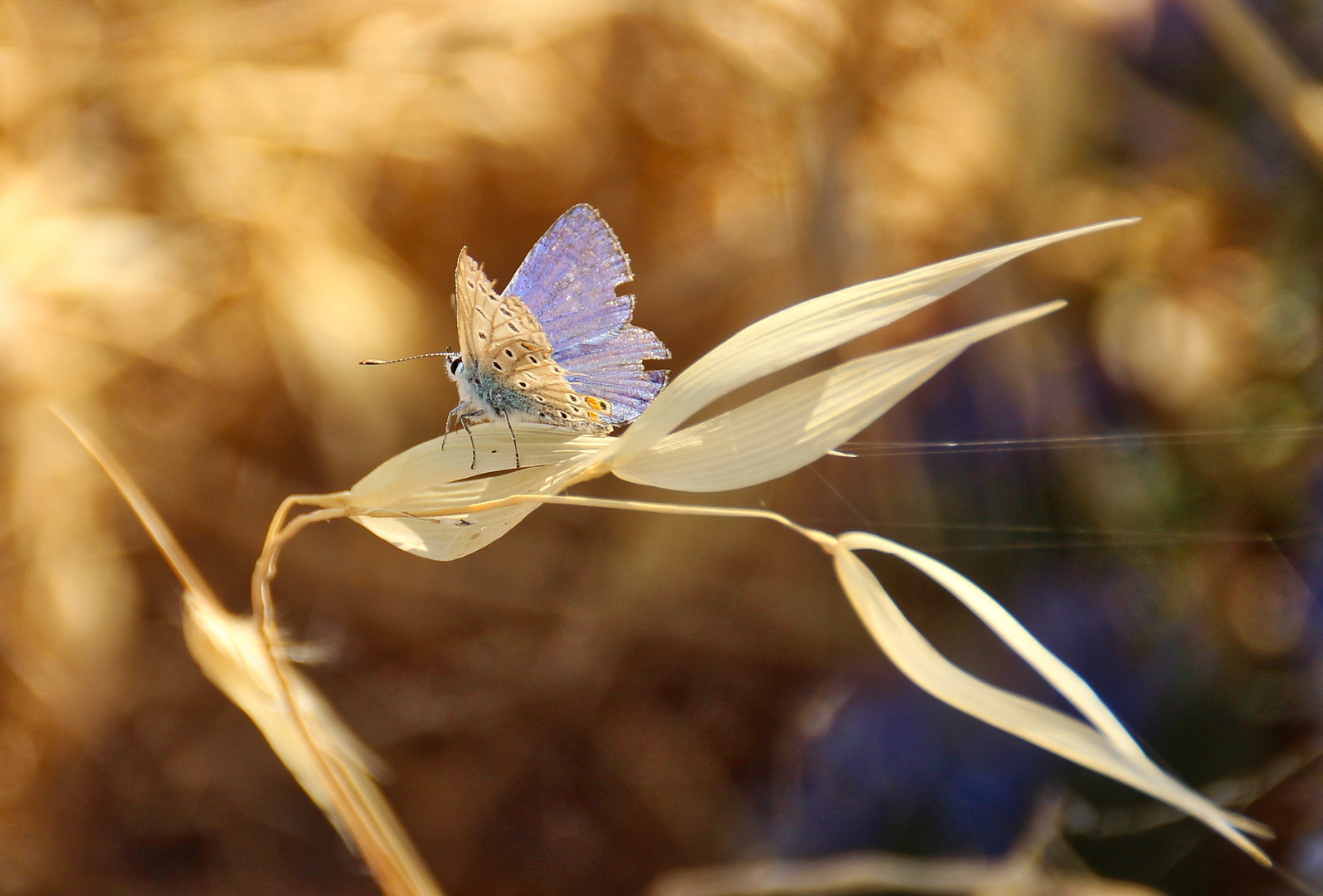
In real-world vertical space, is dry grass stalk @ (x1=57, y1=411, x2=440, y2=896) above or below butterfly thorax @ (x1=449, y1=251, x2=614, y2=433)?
below

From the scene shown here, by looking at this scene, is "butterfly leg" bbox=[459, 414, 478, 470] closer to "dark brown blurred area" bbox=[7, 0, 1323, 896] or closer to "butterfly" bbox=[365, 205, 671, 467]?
"butterfly" bbox=[365, 205, 671, 467]

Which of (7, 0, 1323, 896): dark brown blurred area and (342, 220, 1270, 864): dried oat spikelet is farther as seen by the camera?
(7, 0, 1323, 896): dark brown blurred area

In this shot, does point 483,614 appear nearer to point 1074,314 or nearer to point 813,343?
point 813,343

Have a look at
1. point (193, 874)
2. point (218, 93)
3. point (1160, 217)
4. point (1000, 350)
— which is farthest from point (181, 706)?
point (1160, 217)

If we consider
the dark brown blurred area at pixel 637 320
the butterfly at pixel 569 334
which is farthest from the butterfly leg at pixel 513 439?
the dark brown blurred area at pixel 637 320

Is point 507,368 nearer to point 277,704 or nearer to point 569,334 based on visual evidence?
point 569,334

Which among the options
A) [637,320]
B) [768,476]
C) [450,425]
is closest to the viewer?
[768,476]

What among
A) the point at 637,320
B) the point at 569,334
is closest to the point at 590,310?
the point at 569,334

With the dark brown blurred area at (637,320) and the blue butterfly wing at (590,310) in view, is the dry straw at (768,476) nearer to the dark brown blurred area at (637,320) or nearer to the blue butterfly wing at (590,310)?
the blue butterfly wing at (590,310)

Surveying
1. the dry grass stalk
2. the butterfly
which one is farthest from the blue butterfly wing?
the dry grass stalk
